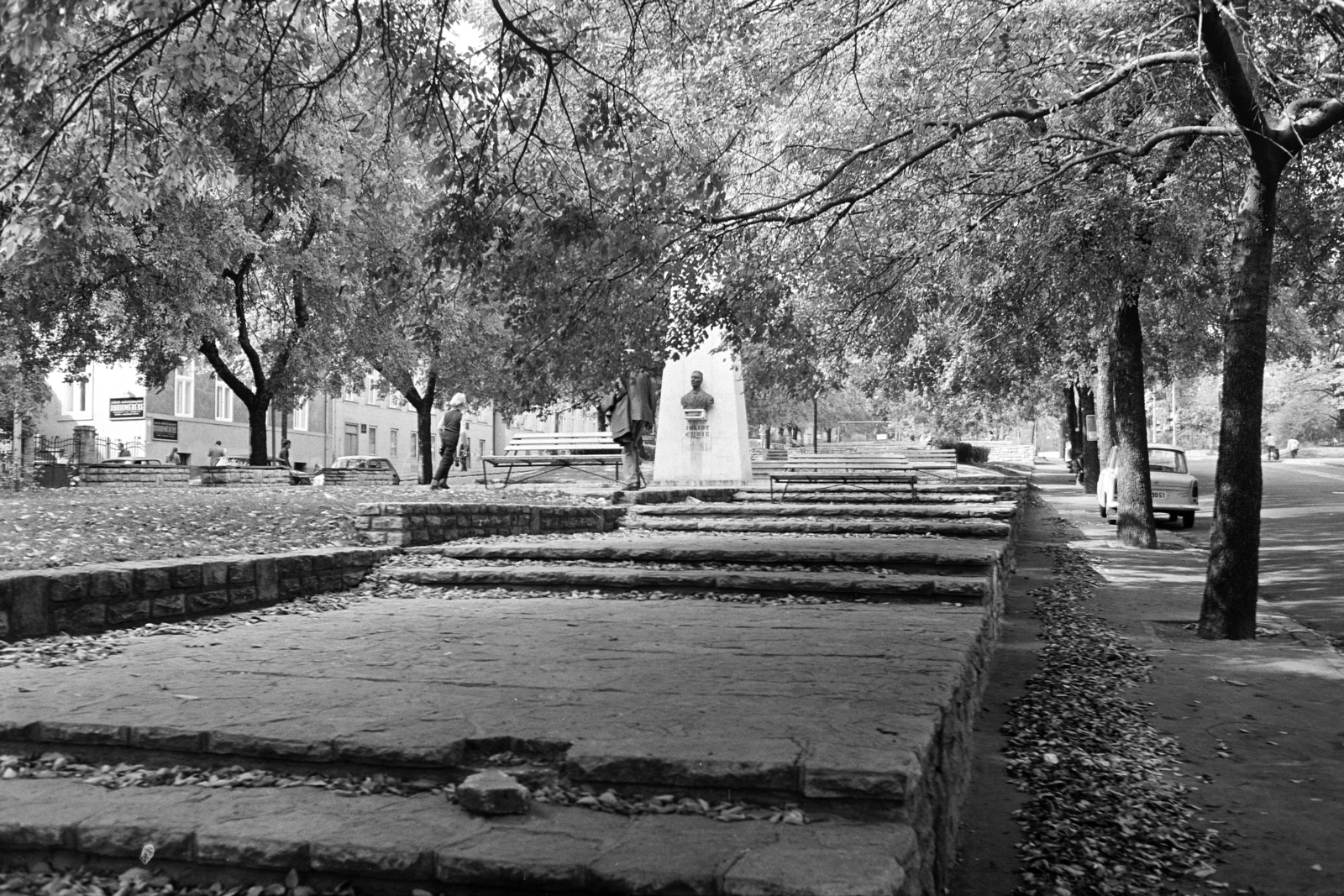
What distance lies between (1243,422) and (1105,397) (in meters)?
16.3

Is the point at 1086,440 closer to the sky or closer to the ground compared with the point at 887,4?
closer to the ground

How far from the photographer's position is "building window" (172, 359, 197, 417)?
42.9 meters

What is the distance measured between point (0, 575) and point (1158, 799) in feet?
18.8

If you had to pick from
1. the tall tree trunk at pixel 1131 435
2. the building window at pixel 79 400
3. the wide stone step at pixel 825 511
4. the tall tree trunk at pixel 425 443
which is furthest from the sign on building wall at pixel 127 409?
the tall tree trunk at pixel 1131 435

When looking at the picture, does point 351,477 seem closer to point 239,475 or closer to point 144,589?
point 239,475

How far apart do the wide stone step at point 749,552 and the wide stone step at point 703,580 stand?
19 centimetres

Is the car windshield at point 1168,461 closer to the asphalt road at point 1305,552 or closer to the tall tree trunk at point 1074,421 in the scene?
the asphalt road at point 1305,552

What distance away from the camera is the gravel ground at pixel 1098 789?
13.2 feet

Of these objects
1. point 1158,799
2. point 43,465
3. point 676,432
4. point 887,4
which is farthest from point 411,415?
point 1158,799

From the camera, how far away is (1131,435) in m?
16.9

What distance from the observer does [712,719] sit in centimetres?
382

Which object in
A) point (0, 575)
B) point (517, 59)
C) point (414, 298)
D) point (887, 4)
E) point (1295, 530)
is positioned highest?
point (887, 4)

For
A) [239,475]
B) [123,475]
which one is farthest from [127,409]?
[239,475]

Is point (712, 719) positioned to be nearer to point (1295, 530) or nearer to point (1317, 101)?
point (1317, 101)
